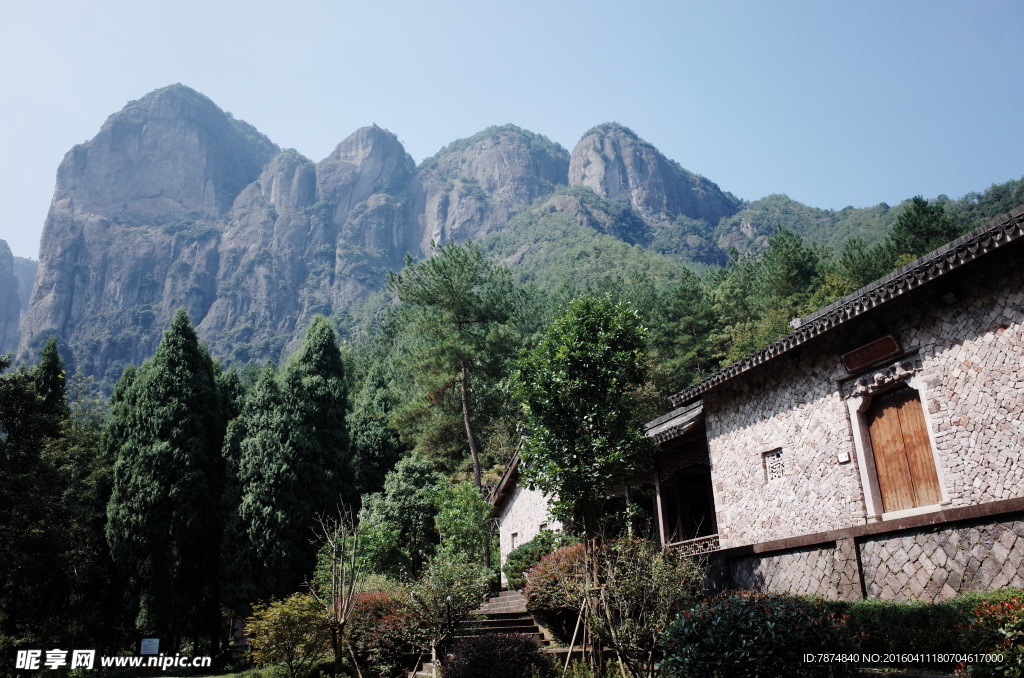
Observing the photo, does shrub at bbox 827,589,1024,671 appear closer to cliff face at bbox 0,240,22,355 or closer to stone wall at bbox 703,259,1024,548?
stone wall at bbox 703,259,1024,548

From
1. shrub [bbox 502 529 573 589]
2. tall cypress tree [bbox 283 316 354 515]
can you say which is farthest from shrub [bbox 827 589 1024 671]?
tall cypress tree [bbox 283 316 354 515]

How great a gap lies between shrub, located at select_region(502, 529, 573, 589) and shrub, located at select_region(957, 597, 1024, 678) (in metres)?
9.01

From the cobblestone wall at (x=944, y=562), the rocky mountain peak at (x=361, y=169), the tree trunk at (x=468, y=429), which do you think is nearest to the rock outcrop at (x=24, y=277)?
the rocky mountain peak at (x=361, y=169)

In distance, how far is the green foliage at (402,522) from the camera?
2109 cm

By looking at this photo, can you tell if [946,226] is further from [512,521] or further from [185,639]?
[185,639]

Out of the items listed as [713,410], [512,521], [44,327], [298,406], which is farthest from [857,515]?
[44,327]

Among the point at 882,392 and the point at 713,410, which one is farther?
the point at 713,410

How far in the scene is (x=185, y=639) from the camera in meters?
23.6

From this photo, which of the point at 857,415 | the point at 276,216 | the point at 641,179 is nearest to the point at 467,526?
the point at 857,415

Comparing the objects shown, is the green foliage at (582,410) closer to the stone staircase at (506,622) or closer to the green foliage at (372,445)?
the stone staircase at (506,622)

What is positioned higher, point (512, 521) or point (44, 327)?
point (44, 327)

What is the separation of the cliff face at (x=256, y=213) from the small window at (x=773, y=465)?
320 feet

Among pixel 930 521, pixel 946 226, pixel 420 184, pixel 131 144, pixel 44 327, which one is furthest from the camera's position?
pixel 420 184

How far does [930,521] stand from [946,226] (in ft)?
86.5
